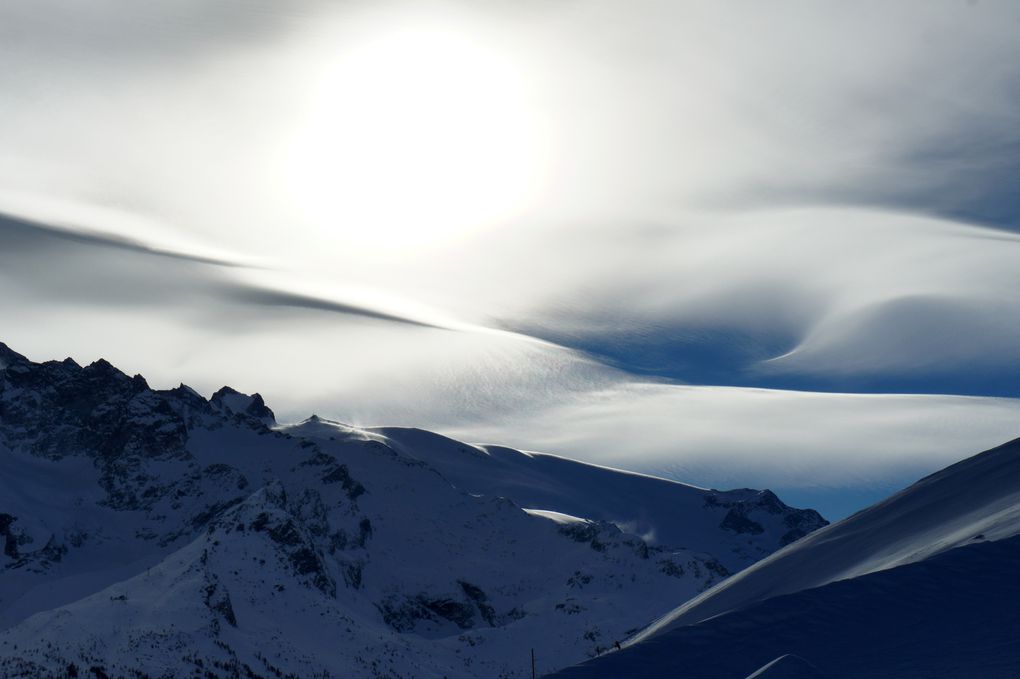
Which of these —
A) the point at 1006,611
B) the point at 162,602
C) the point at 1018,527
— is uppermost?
the point at 1018,527

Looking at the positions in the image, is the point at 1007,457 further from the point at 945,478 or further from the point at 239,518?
the point at 239,518

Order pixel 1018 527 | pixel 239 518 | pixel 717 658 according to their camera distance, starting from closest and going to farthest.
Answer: pixel 717 658
pixel 1018 527
pixel 239 518

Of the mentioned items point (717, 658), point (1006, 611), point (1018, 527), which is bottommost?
point (717, 658)

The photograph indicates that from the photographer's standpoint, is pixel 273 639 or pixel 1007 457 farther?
pixel 273 639

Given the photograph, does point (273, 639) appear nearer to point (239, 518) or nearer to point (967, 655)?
point (239, 518)

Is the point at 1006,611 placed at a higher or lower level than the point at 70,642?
higher

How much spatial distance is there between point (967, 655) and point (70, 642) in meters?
73.8

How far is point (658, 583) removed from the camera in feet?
643

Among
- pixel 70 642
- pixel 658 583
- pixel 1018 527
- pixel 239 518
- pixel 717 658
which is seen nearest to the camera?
pixel 717 658

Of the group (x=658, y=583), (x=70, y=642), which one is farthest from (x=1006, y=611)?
(x=658, y=583)

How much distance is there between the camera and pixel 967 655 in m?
18.8

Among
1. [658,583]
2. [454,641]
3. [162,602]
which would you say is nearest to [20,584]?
[454,641]

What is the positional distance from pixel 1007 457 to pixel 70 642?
70471 mm

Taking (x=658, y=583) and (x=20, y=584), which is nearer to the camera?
(x=20, y=584)
